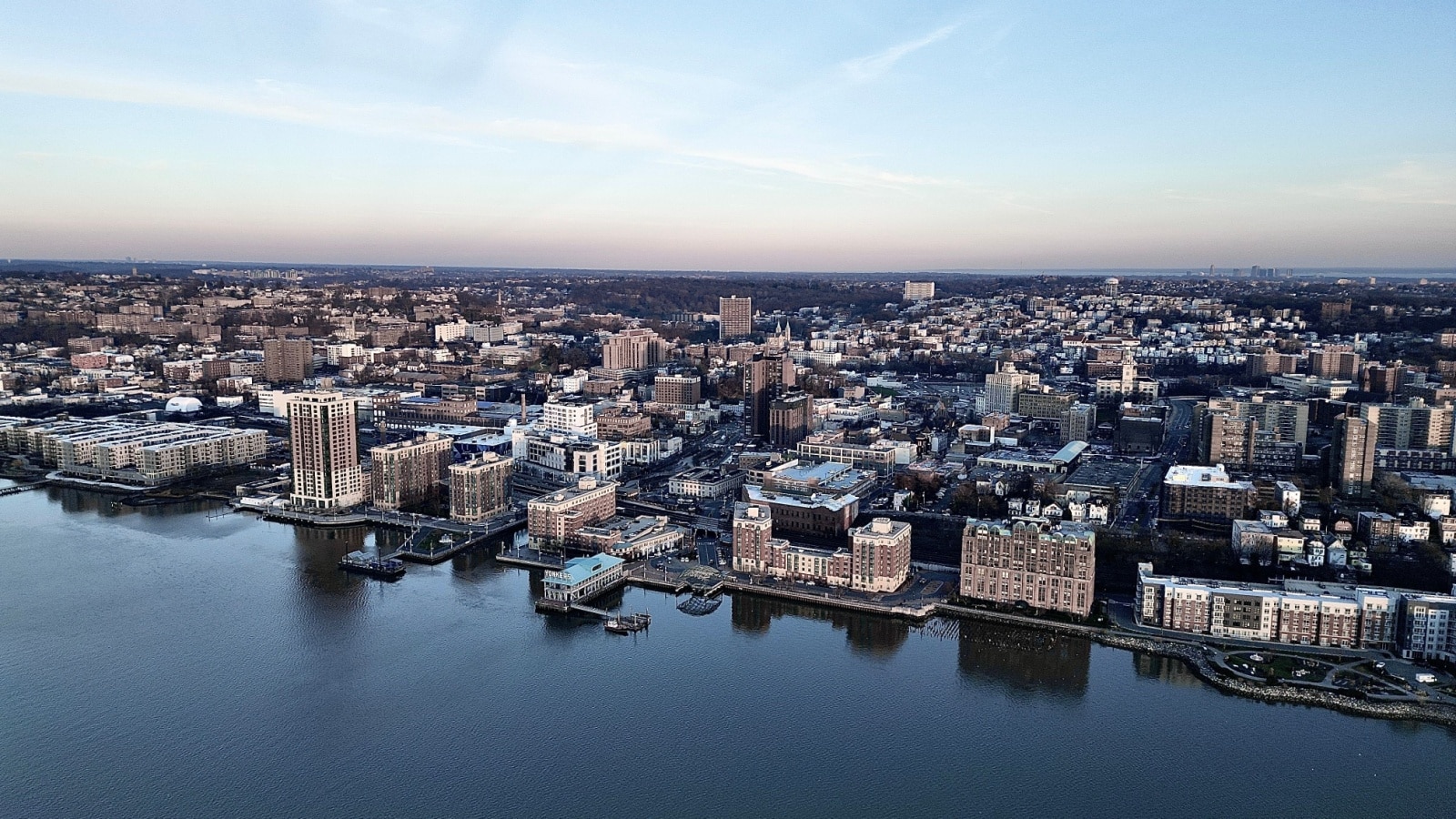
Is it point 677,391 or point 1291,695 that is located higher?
point 677,391

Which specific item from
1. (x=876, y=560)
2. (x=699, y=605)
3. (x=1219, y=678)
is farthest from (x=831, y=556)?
(x=1219, y=678)

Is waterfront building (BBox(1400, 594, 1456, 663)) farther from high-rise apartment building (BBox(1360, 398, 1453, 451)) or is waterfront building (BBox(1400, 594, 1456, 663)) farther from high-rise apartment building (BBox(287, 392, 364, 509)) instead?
high-rise apartment building (BBox(287, 392, 364, 509))

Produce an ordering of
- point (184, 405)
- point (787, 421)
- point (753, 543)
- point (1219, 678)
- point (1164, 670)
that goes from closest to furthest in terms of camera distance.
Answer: point (1219, 678)
point (1164, 670)
point (753, 543)
point (787, 421)
point (184, 405)

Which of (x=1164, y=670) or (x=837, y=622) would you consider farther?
(x=837, y=622)

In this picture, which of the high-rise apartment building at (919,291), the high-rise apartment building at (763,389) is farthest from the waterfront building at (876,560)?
the high-rise apartment building at (919,291)

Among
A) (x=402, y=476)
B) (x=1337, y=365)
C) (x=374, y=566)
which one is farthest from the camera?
(x=1337, y=365)

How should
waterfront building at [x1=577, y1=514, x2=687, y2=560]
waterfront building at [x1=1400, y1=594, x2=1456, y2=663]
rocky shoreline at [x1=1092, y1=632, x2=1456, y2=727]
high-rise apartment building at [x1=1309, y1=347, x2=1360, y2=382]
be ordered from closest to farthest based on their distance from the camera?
rocky shoreline at [x1=1092, y1=632, x2=1456, y2=727] < waterfront building at [x1=1400, y1=594, x2=1456, y2=663] < waterfront building at [x1=577, y1=514, x2=687, y2=560] < high-rise apartment building at [x1=1309, y1=347, x2=1360, y2=382]

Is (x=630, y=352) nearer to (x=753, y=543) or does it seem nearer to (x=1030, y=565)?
(x=753, y=543)

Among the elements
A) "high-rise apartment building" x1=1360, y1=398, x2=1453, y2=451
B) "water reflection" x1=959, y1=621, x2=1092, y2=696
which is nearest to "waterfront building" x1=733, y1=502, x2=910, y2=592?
"water reflection" x1=959, y1=621, x2=1092, y2=696
